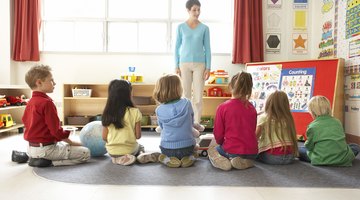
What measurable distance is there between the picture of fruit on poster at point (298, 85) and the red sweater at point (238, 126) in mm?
1864

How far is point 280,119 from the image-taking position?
8.67ft

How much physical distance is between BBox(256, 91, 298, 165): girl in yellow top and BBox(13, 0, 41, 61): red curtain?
162 inches

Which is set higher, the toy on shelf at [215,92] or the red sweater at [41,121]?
the toy on shelf at [215,92]

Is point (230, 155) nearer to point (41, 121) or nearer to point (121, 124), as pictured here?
point (121, 124)

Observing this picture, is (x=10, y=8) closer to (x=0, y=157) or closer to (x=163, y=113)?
(x=0, y=157)

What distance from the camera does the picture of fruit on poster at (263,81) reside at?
461 cm

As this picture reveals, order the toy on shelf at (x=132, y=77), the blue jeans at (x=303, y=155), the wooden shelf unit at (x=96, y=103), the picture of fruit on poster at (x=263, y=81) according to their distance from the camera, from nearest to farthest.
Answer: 1. the blue jeans at (x=303, y=155)
2. the picture of fruit on poster at (x=263, y=81)
3. the toy on shelf at (x=132, y=77)
4. the wooden shelf unit at (x=96, y=103)

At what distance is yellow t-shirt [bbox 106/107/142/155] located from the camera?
265cm

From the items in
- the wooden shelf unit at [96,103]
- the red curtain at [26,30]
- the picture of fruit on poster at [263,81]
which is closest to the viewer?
the picture of fruit on poster at [263,81]

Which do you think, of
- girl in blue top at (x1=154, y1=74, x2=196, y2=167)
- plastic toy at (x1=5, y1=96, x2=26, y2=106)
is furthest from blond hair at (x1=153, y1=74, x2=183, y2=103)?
plastic toy at (x1=5, y1=96, x2=26, y2=106)

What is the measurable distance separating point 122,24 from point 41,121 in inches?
137

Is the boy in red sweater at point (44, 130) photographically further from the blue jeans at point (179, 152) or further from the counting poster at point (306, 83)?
the counting poster at point (306, 83)

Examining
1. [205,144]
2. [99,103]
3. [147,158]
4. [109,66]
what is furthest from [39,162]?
[109,66]

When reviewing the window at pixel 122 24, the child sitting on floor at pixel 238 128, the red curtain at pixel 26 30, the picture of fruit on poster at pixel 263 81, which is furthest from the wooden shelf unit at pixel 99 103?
the child sitting on floor at pixel 238 128
